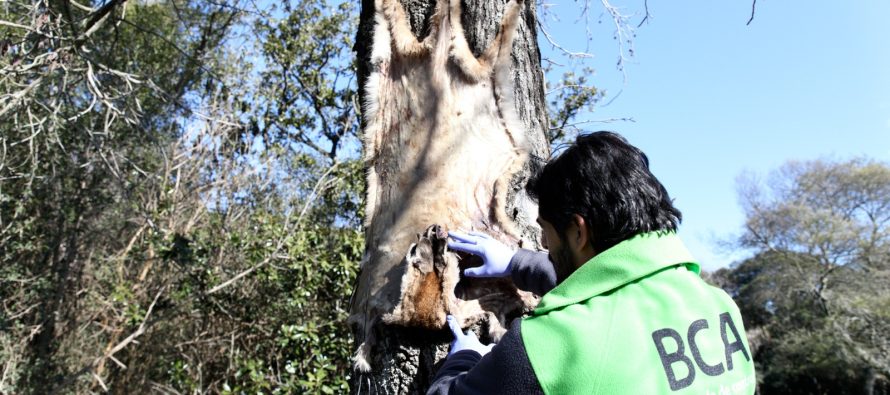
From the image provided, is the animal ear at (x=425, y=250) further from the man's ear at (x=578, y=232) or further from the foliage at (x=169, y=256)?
the foliage at (x=169, y=256)

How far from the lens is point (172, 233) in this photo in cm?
600

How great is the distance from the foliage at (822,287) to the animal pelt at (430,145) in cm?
2094

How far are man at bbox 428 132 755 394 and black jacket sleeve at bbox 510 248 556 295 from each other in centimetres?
24

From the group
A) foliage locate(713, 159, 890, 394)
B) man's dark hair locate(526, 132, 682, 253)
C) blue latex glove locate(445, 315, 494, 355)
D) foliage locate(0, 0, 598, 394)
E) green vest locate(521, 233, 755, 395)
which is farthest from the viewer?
foliage locate(713, 159, 890, 394)

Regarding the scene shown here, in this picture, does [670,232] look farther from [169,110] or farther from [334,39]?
[334,39]

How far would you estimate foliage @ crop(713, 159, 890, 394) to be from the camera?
20078 mm

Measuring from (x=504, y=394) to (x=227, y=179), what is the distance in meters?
5.95

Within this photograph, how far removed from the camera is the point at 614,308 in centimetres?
127

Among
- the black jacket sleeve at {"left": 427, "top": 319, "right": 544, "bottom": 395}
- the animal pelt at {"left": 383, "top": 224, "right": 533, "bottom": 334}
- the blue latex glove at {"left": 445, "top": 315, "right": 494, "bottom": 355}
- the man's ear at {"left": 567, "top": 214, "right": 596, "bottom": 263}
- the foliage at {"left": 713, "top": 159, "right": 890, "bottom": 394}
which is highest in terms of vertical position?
the foliage at {"left": 713, "top": 159, "right": 890, "bottom": 394}

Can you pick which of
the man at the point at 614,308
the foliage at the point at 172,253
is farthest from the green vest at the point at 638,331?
the foliage at the point at 172,253

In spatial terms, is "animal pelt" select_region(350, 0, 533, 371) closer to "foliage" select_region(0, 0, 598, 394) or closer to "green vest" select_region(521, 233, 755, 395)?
"green vest" select_region(521, 233, 755, 395)

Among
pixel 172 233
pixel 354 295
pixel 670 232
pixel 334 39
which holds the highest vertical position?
pixel 334 39

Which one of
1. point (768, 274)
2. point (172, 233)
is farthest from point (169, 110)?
point (768, 274)

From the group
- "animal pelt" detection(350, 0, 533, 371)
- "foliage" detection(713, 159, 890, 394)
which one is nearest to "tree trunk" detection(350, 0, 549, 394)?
"animal pelt" detection(350, 0, 533, 371)
